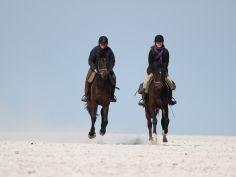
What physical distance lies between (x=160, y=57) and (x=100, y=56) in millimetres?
2429

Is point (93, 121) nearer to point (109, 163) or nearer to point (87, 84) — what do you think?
point (87, 84)

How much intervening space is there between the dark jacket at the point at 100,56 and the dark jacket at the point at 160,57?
5.47ft

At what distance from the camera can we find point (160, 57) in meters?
24.3

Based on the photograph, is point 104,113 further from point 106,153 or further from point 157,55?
point 106,153

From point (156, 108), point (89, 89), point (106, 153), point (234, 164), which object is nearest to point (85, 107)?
point (89, 89)

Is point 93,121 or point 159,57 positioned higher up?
point 159,57

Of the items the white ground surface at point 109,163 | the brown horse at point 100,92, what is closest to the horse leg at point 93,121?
the brown horse at point 100,92

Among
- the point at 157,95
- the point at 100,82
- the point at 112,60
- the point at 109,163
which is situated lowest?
the point at 109,163

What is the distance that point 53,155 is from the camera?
14.3 metres

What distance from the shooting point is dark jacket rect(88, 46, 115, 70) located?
83.8 feet

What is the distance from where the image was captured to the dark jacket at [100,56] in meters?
25.5

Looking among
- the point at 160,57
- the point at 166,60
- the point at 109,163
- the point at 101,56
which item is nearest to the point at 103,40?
the point at 101,56

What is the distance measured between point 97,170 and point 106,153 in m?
3.49

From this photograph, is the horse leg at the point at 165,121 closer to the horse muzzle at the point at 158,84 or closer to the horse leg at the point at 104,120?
the horse muzzle at the point at 158,84
